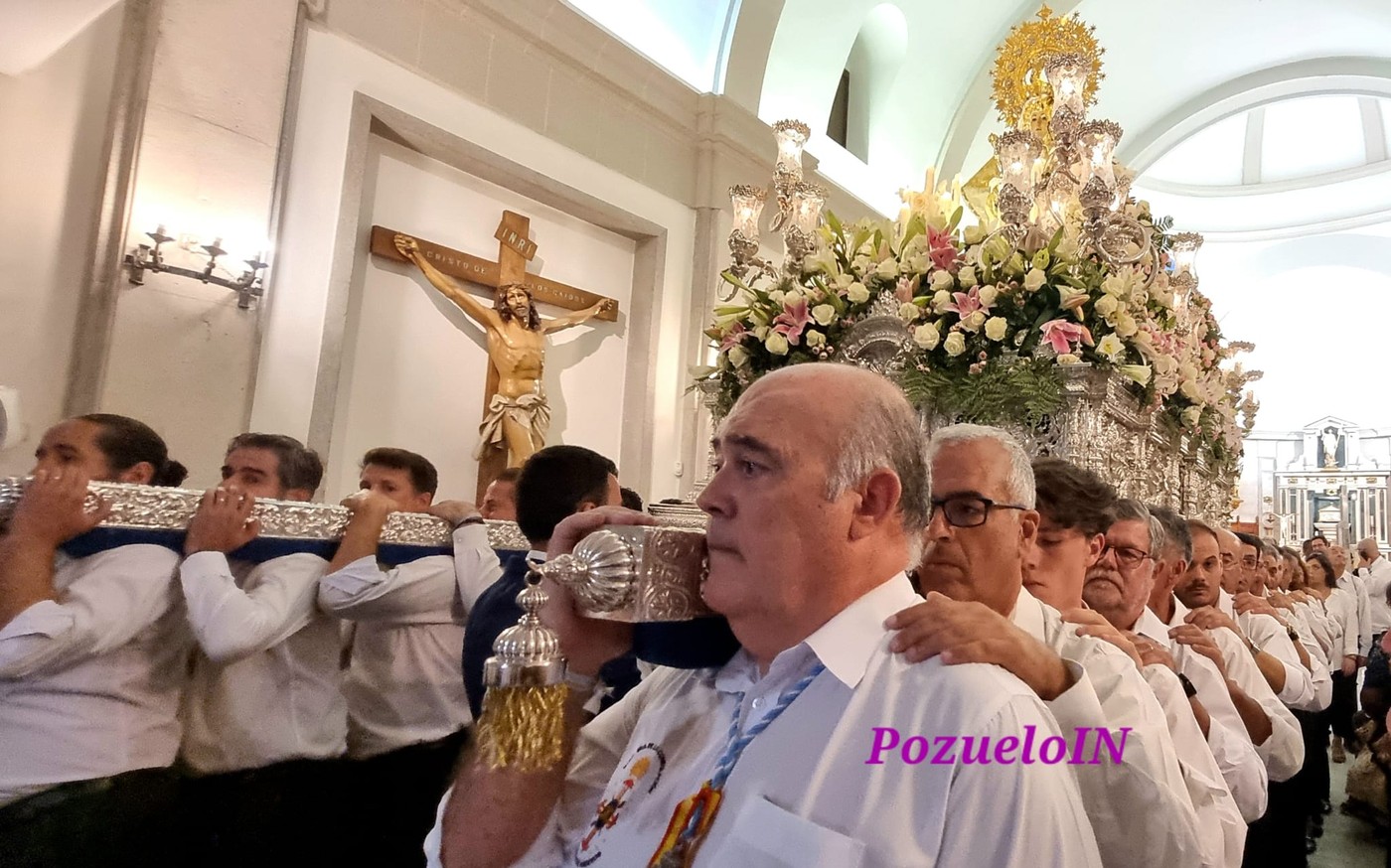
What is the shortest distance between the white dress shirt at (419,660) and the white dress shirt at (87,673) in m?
0.62

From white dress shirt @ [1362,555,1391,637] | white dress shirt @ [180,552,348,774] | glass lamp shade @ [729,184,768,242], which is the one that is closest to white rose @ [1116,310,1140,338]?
glass lamp shade @ [729,184,768,242]

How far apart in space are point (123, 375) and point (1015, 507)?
4.25 meters

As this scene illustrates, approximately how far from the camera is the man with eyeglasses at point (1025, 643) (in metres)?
1.12

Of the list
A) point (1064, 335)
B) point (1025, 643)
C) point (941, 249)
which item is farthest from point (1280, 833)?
point (1025, 643)

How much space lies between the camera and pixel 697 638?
1280 mm

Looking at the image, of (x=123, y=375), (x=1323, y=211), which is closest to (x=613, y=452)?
(x=123, y=375)

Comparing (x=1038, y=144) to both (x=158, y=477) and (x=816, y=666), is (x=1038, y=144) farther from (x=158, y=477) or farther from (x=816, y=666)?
(x=158, y=477)

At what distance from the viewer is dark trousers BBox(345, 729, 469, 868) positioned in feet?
8.10

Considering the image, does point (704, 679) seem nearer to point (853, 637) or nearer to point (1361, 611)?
point (853, 637)

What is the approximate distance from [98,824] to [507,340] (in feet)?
14.3

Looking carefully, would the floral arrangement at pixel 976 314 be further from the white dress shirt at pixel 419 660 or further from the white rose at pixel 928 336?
the white dress shirt at pixel 419 660

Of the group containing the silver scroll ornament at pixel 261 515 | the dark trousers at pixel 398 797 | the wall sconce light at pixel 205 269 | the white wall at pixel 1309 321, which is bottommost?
the dark trousers at pixel 398 797

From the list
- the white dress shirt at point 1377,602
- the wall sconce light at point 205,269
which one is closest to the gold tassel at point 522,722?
the wall sconce light at point 205,269

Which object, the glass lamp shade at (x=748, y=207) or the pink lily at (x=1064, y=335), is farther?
the glass lamp shade at (x=748, y=207)
